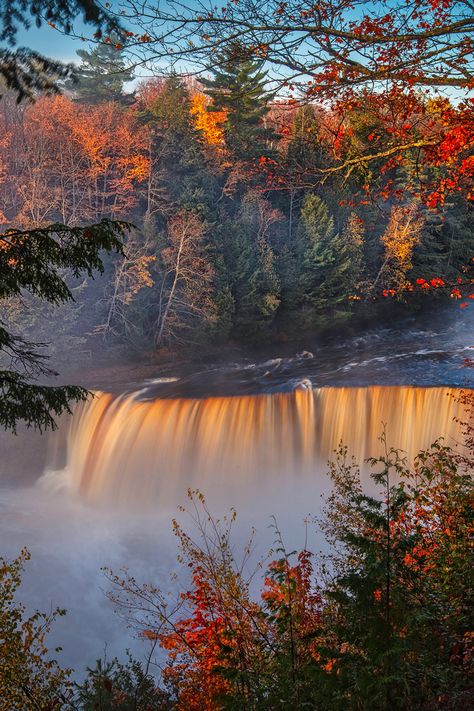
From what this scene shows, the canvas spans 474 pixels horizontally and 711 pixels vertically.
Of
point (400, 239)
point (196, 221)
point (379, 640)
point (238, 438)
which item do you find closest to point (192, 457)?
point (238, 438)

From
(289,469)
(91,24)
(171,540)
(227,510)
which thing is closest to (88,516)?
→ (171,540)

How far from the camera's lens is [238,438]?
1733 centimetres

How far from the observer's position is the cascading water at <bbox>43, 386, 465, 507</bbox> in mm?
16531

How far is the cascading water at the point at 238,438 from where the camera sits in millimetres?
16531

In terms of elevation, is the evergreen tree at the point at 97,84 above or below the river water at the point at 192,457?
above

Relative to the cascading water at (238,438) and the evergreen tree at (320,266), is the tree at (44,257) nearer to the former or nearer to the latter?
the cascading water at (238,438)

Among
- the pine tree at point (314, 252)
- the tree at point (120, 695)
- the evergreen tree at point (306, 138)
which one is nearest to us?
the tree at point (120, 695)

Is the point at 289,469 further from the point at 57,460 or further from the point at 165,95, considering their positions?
the point at 165,95

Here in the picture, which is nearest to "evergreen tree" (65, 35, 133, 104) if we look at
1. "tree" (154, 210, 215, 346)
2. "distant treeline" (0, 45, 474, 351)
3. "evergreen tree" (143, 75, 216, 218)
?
"distant treeline" (0, 45, 474, 351)

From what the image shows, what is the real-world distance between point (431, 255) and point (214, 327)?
44.3 feet

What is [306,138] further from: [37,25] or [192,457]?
[192,457]

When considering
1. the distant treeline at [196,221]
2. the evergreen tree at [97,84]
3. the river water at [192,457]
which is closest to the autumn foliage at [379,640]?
the river water at [192,457]

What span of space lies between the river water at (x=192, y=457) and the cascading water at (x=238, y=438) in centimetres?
3

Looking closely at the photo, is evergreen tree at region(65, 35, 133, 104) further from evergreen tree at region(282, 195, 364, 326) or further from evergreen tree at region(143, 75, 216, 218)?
evergreen tree at region(282, 195, 364, 326)
